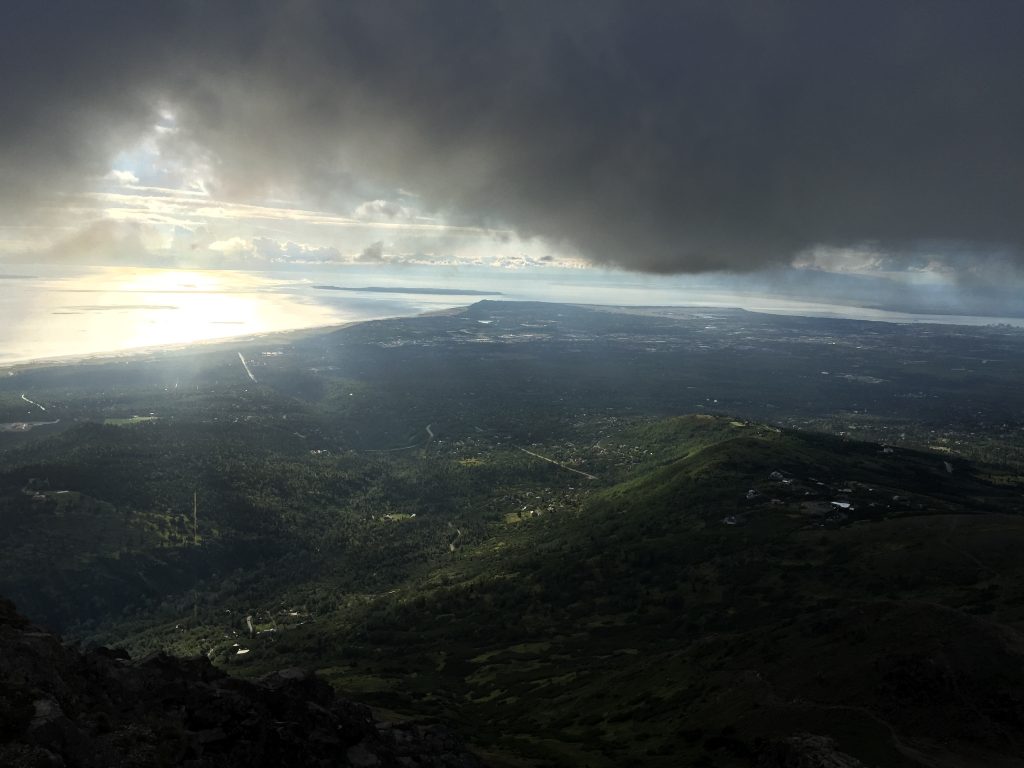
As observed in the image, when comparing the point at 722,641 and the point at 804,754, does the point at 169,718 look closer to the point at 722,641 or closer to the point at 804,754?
the point at 804,754

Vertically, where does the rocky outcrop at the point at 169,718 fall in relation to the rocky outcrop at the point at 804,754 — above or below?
above

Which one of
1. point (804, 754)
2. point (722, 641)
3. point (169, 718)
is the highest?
point (169, 718)

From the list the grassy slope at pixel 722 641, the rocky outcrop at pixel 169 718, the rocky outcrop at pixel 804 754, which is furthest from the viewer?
the grassy slope at pixel 722 641

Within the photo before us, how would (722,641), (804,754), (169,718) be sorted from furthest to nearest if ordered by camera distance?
(722,641), (804,754), (169,718)

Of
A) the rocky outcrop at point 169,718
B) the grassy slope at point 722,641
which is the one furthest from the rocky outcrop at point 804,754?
the rocky outcrop at point 169,718

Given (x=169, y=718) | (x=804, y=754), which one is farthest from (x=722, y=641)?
(x=169, y=718)

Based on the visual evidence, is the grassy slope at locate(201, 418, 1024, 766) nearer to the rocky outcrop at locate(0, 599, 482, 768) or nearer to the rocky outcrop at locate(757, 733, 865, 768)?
the rocky outcrop at locate(757, 733, 865, 768)

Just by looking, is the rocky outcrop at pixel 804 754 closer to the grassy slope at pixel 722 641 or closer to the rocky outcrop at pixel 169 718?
the grassy slope at pixel 722 641

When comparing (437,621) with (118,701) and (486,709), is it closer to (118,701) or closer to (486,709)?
A: (486,709)

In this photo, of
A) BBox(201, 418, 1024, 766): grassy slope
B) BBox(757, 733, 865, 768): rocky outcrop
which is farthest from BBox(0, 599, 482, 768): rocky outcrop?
BBox(757, 733, 865, 768): rocky outcrop
